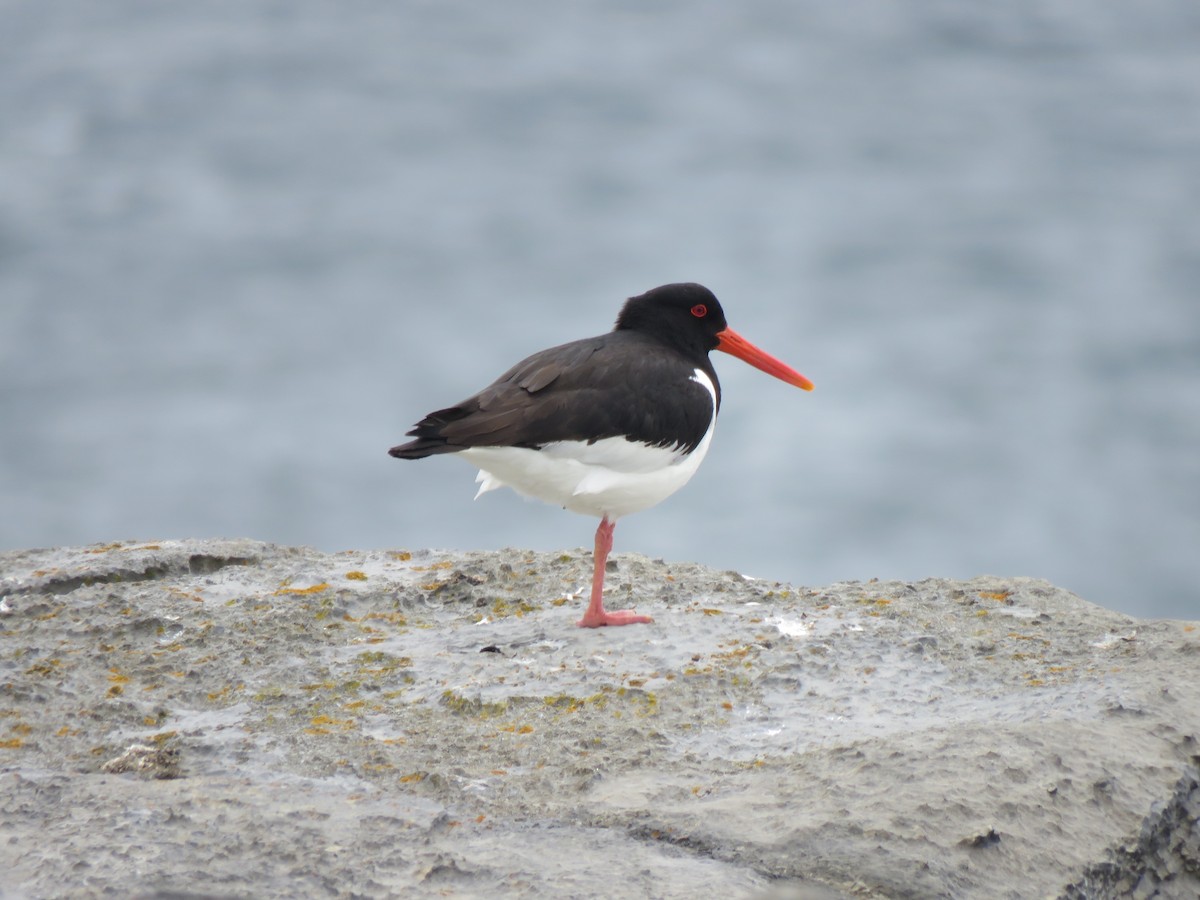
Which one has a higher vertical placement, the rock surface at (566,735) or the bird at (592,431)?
the bird at (592,431)

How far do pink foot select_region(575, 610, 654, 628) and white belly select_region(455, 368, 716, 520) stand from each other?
765 mm

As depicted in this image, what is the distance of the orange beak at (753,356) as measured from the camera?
7465 mm

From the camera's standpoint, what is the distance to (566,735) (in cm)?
440

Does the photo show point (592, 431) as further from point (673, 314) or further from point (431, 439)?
point (673, 314)

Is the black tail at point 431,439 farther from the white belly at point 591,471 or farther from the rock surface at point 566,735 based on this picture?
the rock surface at point 566,735

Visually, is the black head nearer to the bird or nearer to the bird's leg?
the bird

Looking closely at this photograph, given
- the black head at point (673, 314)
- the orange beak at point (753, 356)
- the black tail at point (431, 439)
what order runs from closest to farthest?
the black tail at point (431, 439)
the black head at point (673, 314)
the orange beak at point (753, 356)

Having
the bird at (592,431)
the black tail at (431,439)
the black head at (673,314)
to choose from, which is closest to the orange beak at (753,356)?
the black head at (673,314)

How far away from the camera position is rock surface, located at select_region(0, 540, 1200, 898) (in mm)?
3455

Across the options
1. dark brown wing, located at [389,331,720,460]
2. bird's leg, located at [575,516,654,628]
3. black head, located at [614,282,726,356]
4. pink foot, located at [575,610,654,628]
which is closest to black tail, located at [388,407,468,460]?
dark brown wing, located at [389,331,720,460]

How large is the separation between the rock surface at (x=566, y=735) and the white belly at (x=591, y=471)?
392 millimetres

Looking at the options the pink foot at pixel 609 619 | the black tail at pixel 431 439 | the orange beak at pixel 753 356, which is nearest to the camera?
the pink foot at pixel 609 619

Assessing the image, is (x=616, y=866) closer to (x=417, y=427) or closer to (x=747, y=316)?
(x=417, y=427)

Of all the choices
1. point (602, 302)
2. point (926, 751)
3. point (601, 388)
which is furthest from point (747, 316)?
point (926, 751)
